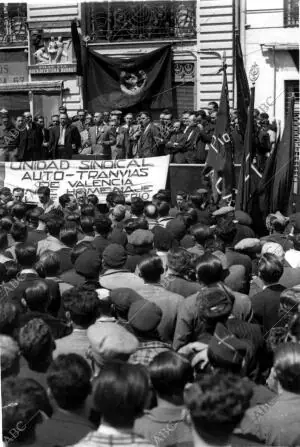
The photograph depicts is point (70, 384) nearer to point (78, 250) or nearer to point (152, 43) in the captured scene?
point (78, 250)

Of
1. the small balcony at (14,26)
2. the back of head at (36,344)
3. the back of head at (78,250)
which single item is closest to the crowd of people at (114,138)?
the small balcony at (14,26)

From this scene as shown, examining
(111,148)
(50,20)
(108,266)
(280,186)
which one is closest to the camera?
(108,266)

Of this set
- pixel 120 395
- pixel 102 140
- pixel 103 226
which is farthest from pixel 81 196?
pixel 120 395

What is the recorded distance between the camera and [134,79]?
22.5 meters

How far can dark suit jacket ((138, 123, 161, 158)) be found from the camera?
1584cm

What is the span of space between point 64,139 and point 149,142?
6.38 feet

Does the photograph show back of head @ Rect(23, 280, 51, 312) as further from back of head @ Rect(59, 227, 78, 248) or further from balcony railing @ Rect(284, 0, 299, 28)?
balcony railing @ Rect(284, 0, 299, 28)

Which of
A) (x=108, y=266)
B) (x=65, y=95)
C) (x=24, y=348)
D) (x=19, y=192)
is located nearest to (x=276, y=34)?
(x=65, y=95)

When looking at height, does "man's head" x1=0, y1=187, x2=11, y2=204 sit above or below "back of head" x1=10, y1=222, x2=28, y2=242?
below

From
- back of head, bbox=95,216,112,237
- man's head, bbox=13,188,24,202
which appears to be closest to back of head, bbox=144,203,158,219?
back of head, bbox=95,216,112,237

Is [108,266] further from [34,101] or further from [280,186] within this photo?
[34,101]

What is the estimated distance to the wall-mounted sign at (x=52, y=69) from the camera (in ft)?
75.8

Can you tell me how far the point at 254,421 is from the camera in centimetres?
405

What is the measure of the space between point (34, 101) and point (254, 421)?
20.3 meters
